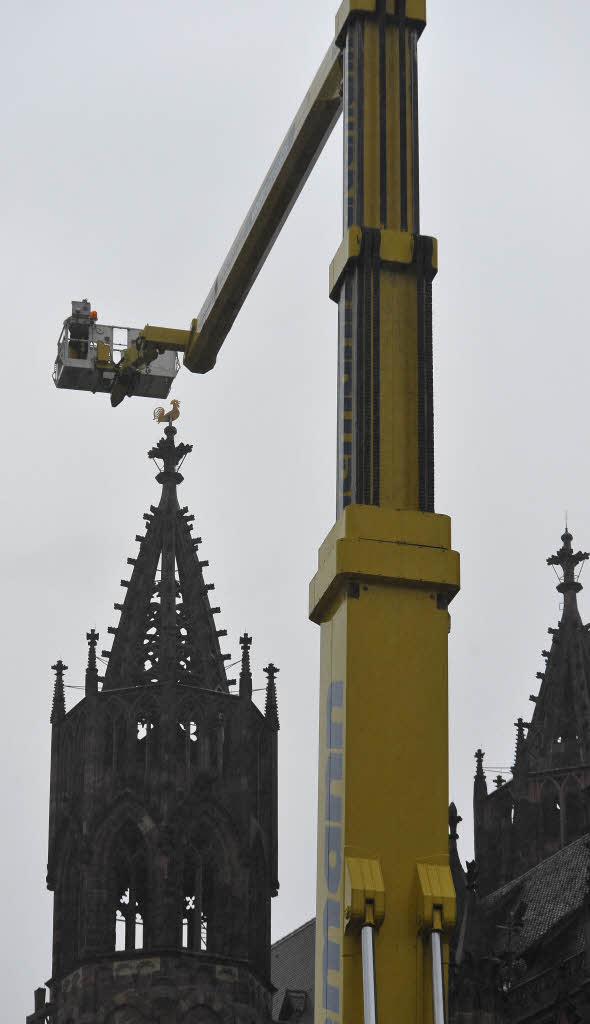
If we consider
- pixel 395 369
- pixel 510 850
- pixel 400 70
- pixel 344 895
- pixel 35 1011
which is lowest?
pixel 344 895

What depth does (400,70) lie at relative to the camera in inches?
653

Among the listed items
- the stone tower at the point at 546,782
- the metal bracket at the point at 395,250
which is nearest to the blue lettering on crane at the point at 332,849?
the metal bracket at the point at 395,250

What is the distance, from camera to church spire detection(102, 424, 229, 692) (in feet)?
205

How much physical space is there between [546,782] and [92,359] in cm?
4038

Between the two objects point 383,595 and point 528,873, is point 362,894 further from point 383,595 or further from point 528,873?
point 528,873

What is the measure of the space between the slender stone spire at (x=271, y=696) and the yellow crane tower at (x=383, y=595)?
151 feet

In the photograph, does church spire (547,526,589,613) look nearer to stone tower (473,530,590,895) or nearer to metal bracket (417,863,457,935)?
stone tower (473,530,590,895)

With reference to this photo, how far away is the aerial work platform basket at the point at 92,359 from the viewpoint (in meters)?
25.0

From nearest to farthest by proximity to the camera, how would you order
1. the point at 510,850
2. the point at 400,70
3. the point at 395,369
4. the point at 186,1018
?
the point at 395,369 < the point at 400,70 < the point at 186,1018 < the point at 510,850

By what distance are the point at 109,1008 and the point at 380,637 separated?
144ft

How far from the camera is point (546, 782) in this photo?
208 feet

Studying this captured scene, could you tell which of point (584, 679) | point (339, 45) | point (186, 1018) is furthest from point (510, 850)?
point (339, 45)

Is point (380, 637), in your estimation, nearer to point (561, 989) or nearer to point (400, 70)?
point (400, 70)

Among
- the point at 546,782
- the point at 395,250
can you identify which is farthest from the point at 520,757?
the point at 395,250
